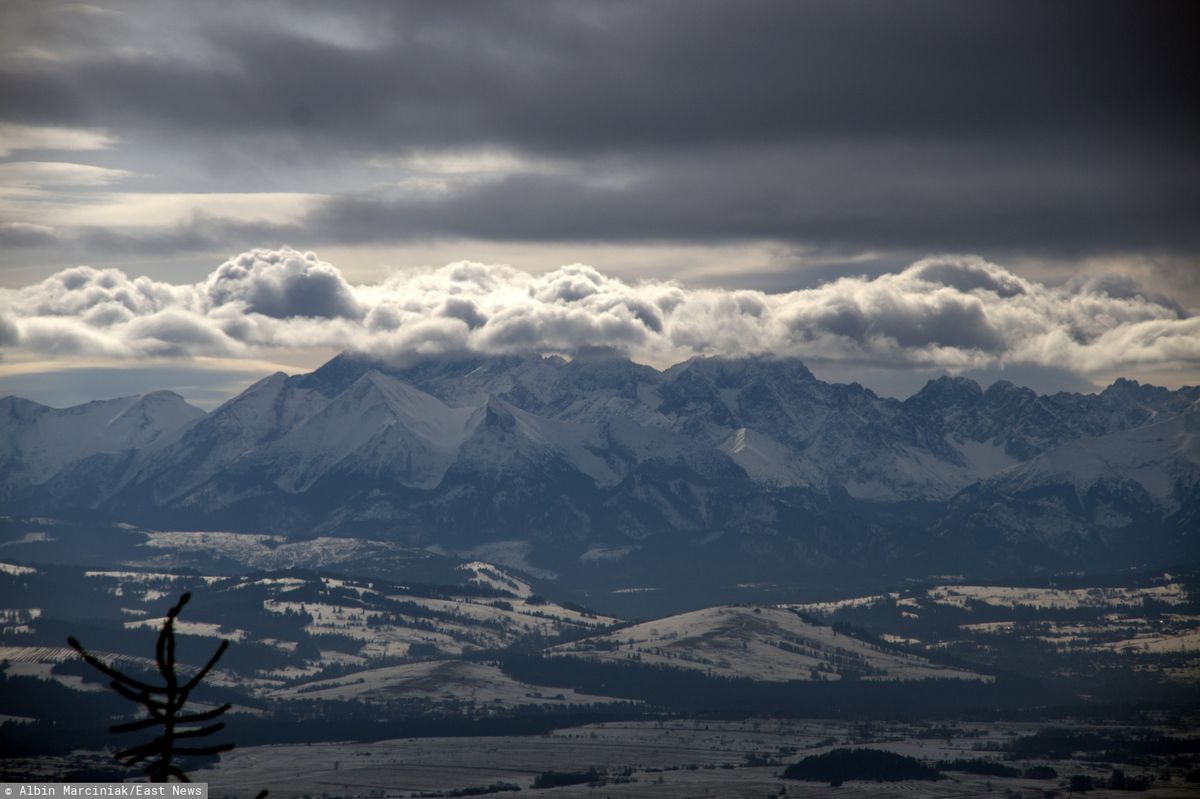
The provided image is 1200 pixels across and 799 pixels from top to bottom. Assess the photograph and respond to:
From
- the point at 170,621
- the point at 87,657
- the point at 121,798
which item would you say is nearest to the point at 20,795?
the point at 121,798

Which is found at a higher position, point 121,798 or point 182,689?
point 182,689

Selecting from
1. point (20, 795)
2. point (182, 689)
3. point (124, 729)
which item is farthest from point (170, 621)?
point (20, 795)

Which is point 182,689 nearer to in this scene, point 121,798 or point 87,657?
point 87,657

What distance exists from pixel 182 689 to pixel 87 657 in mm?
2001

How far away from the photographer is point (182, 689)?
1400 inches

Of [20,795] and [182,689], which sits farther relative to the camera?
[20,795]

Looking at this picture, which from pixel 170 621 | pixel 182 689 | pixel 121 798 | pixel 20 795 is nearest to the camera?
pixel 170 621

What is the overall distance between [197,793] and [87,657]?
7093 mm

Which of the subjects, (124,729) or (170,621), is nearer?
(170,621)

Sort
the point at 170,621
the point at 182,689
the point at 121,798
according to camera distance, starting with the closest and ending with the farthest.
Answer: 1. the point at 170,621
2. the point at 182,689
3. the point at 121,798

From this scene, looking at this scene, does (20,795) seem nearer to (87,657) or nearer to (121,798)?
(121,798)

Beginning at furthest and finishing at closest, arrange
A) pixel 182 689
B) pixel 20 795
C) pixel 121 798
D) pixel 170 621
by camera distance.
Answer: pixel 20 795
pixel 121 798
pixel 182 689
pixel 170 621

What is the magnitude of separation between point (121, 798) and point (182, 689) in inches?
205

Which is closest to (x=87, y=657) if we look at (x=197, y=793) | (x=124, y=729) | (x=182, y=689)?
(x=182, y=689)
